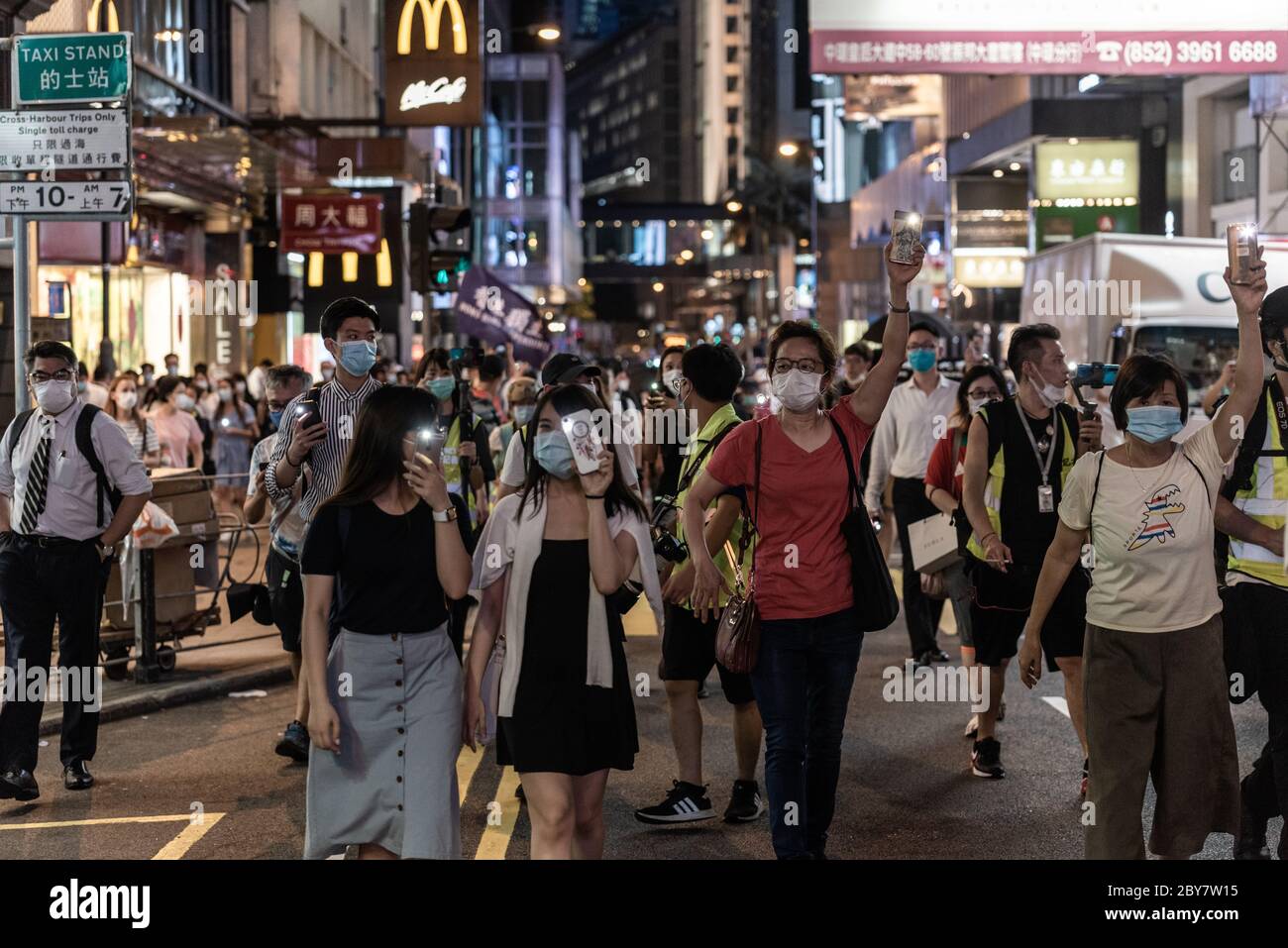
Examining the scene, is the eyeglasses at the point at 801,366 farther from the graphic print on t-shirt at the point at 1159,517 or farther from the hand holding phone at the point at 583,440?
the graphic print on t-shirt at the point at 1159,517

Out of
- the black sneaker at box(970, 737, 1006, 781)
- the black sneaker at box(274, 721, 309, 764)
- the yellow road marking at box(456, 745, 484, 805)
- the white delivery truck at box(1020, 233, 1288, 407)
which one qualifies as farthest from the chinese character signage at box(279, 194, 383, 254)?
the black sneaker at box(970, 737, 1006, 781)

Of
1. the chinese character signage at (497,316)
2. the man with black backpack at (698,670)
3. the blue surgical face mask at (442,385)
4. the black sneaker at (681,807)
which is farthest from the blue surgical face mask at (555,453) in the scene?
the chinese character signage at (497,316)

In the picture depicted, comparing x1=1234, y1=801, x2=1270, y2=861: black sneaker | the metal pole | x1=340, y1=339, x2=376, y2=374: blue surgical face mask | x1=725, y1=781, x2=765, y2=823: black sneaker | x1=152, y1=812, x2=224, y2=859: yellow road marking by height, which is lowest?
x1=152, y1=812, x2=224, y2=859: yellow road marking

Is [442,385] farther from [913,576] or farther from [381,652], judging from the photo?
[381,652]

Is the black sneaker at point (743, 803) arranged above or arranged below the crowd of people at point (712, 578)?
below

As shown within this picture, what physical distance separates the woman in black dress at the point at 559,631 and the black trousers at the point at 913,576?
5.47 meters

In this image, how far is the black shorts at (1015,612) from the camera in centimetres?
721

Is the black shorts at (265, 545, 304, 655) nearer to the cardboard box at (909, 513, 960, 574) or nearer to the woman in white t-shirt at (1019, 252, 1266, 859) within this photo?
the cardboard box at (909, 513, 960, 574)

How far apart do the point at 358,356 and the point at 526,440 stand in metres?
1.73

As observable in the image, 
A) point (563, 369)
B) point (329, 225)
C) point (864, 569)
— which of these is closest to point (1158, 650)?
point (864, 569)

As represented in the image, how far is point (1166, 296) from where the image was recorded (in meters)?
17.8

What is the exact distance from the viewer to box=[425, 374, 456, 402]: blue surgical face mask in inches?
378

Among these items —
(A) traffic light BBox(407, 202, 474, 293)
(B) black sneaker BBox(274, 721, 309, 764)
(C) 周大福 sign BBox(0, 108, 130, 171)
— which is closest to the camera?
(B) black sneaker BBox(274, 721, 309, 764)
